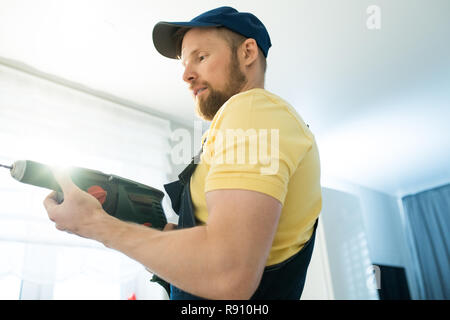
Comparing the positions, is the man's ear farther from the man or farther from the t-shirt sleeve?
the t-shirt sleeve

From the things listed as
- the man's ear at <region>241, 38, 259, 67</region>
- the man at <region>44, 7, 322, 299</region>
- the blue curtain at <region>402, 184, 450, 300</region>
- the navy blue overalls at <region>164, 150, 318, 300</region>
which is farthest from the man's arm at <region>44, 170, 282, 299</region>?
the blue curtain at <region>402, 184, 450, 300</region>

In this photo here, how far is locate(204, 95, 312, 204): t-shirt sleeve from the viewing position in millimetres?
515

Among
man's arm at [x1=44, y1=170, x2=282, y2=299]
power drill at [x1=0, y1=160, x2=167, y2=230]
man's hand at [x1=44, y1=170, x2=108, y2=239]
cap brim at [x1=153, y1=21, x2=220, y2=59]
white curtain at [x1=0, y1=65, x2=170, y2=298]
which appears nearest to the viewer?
man's arm at [x1=44, y1=170, x2=282, y2=299]

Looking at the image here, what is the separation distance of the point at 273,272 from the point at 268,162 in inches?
8.2

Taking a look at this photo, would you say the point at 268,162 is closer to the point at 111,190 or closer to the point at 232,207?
the point at 232,207

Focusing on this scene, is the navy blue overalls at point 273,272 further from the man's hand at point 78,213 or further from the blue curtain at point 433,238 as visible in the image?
the blue curtain at point 433,238

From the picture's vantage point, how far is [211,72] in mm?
820

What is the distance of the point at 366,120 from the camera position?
2.98 meters

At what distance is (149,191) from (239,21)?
0.49 metres

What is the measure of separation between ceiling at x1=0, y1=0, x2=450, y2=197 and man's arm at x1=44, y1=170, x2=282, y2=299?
149cm

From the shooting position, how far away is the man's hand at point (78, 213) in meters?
0.59

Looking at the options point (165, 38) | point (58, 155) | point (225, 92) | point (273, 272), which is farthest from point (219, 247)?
point (58, 155)
